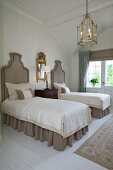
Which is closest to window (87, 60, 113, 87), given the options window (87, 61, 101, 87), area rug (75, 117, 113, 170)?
window (87, 61, 101, 87)

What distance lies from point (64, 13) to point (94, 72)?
2713 mm

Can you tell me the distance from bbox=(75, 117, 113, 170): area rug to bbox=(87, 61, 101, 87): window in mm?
2956

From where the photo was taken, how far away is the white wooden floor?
6.24 ft

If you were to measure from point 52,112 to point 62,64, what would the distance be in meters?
3.78

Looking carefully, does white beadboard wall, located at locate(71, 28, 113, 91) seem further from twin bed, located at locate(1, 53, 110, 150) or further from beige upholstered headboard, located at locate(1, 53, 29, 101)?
twin bed, located at locate(1, 53, 110, 150)

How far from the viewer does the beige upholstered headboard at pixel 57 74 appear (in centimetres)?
536

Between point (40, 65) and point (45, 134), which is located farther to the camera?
point (40, 65)

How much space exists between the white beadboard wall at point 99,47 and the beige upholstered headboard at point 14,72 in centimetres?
265

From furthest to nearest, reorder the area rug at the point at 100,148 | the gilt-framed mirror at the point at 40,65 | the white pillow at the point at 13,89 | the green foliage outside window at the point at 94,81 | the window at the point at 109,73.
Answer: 1. the green foliage outside window at the point at 94,81
2. the window at the point at 109,73
3. the gilt-framed mirror at the point at 40,65
4. the white pillow at the point at 13,89
5. the area rug at the point at 100,148

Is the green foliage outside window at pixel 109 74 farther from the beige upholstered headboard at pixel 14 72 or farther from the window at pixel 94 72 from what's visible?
the beige upholstered headboard at pixel 14 72

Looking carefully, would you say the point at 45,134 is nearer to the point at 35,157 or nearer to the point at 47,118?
the point at 47,118

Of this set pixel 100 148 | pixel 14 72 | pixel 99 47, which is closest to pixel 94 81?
pixel 99 47

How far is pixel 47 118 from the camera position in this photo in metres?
2.45

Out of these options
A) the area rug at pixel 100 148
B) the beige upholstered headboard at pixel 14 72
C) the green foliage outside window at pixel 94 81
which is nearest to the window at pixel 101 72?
the green foliage outside window at pixel 94 81
